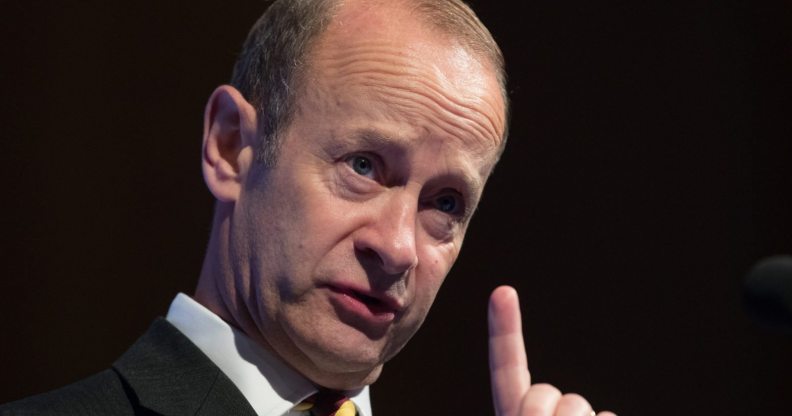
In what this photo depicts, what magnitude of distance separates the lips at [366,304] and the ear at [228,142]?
272mm

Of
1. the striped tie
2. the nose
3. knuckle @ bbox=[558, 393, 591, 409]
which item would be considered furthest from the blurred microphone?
the striped tie

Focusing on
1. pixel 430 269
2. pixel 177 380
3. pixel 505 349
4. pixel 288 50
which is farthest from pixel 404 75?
pixel 177 380

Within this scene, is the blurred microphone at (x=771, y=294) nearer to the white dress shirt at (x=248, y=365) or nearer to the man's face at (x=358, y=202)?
the man's face at (x=358, y=202)

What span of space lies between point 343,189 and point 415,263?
17 centimetres

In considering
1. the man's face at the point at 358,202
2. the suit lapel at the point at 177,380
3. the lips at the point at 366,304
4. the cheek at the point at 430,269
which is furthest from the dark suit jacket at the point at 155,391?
the cheek at the point at 430,269

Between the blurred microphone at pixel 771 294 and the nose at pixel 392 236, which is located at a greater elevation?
the blurred microphone at pixel 771 294

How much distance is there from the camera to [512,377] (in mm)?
1736

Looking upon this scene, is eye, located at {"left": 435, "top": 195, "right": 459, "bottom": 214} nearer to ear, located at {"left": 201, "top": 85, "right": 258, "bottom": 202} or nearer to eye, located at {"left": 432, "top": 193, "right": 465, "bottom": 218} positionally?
eye, located at {"left": 432, "top": 193, "right": 465, "bottom": 218}

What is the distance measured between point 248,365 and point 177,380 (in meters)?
0.12

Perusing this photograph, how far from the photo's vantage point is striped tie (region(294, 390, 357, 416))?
2.05m

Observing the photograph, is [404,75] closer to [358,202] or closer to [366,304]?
[358,202]

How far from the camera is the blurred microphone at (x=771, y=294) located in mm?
1169

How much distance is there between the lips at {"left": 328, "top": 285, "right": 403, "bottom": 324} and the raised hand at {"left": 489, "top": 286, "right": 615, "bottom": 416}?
27cm

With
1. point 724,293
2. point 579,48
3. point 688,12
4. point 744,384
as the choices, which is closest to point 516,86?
point 579,48
